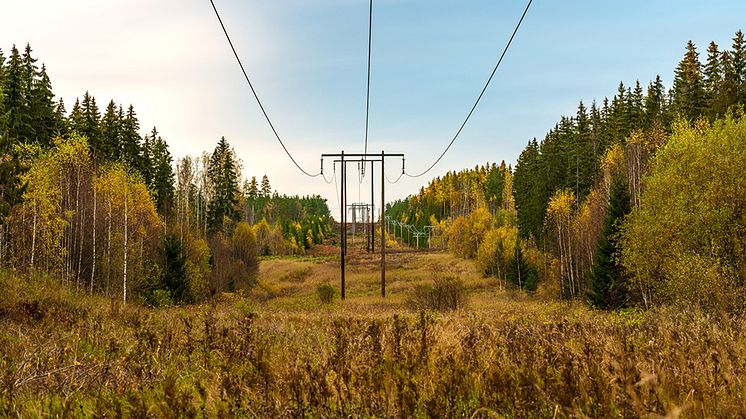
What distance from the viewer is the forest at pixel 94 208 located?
103 feet

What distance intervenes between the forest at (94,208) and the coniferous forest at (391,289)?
22 cm

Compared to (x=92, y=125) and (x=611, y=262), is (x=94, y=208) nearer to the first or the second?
(x=92, y=125)

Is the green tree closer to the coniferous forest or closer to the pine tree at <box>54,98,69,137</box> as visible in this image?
the coniferous forest

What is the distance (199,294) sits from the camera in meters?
44.7

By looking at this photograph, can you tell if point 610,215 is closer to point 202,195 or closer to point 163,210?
point 163,210

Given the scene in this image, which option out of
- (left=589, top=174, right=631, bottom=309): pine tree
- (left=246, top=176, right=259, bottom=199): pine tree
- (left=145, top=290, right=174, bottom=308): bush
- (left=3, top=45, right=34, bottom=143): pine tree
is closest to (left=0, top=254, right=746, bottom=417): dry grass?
(left=145, top=290, right=174, bottom=308): bush

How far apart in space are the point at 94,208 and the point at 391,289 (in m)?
28.2

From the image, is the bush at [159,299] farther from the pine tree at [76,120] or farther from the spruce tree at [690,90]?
the spruce tree at [690,90]

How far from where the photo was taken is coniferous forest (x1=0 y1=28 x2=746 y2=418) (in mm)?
3816

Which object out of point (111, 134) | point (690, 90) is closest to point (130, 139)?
point (111, 134)

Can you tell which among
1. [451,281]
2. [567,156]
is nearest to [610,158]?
[567,156]

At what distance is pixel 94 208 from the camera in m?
34.7

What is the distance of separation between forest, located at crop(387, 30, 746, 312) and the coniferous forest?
16 centimetres

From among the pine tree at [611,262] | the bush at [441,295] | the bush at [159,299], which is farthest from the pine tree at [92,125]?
the pine tree at [611,262]
